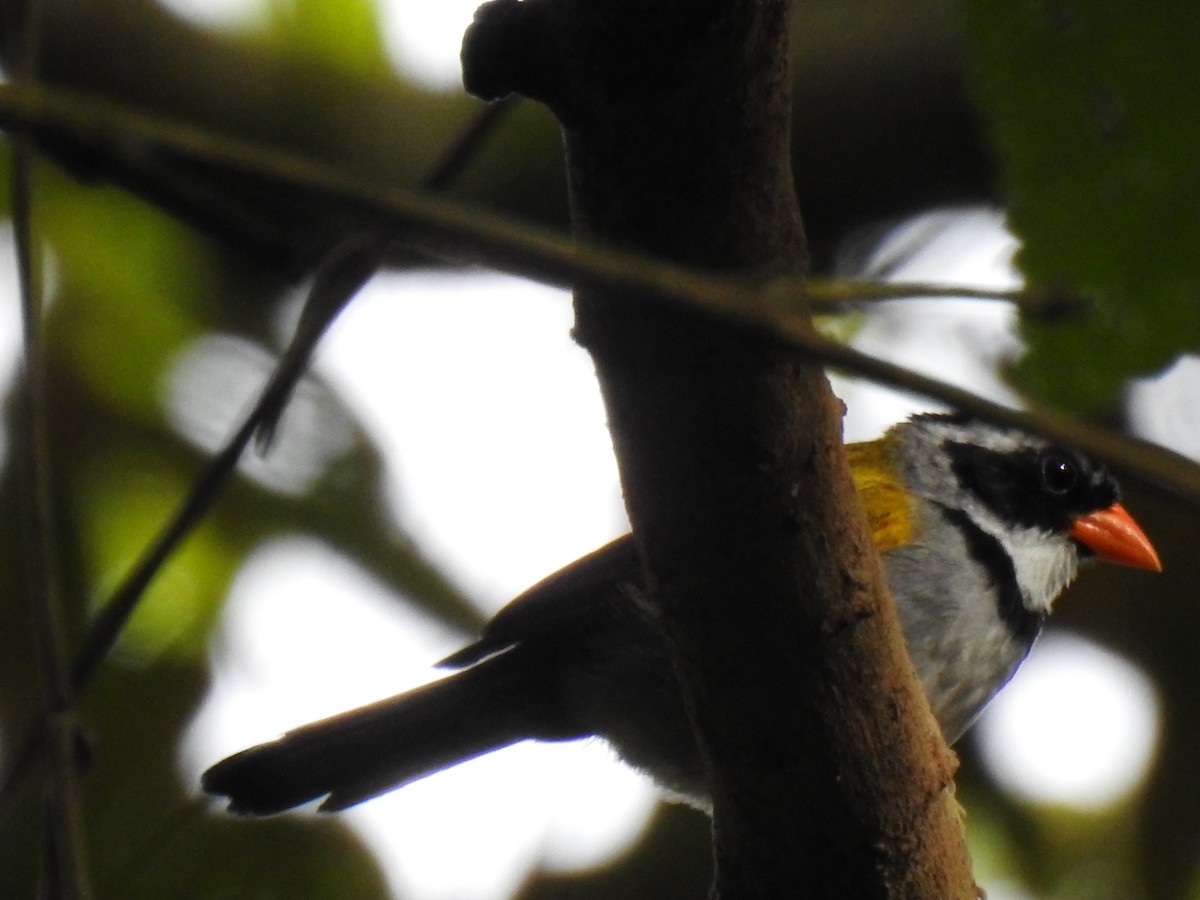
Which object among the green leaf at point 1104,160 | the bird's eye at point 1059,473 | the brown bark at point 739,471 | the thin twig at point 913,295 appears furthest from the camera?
the bird's eye at point 1059,473

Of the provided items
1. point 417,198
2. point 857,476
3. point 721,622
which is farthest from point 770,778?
point 857,476

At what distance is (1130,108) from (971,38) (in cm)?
17

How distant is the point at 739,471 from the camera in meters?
2.22

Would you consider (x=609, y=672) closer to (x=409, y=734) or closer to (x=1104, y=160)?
(x=409, y=734)

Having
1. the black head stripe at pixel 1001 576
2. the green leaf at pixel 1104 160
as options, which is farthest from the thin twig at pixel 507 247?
the black head stripe at pixel 1001 576

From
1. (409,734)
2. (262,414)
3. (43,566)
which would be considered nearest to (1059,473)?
(409,734)

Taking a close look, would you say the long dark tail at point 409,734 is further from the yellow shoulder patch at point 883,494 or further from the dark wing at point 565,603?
the yellow shoulder patch at point 883,494

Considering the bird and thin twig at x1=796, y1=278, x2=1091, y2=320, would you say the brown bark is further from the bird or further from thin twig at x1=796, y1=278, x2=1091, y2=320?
the bird

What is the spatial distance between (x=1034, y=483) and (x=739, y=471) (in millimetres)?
3188

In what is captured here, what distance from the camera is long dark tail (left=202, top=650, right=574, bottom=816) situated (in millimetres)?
4289

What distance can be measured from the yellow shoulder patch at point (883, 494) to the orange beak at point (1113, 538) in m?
0.73

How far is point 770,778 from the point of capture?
253cm

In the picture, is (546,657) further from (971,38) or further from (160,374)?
(971,38)

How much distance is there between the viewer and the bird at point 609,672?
4094 mm
